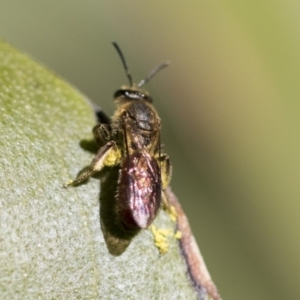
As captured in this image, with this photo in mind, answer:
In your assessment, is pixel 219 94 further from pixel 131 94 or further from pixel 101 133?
pixel 101 133

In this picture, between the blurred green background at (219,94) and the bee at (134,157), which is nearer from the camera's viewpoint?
the bee at (134,157)

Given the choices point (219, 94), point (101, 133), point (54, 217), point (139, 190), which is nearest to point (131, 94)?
point (101, 133)

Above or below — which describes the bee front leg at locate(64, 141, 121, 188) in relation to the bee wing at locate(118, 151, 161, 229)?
below

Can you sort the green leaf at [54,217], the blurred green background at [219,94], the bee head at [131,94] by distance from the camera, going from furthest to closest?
1. the blurred green background at [219,94]
2. the bee head at [131,94]
3. the green leaf at [54,217]

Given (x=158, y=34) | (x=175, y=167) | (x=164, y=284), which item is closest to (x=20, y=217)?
(x=164, y=284)

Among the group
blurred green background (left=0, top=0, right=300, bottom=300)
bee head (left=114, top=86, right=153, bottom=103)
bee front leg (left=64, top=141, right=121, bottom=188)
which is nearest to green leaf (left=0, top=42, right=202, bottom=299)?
bee front leg (left=64, top=141, right=121, bottom=188)

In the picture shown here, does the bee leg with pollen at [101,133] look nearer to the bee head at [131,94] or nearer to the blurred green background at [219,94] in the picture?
the bee head at [131,94]

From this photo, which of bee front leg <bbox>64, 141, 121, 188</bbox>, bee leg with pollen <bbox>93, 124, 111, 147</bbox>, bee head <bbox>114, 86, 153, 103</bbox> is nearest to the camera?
bee front leg <bbox>64, 141, 121, 188</bbox>

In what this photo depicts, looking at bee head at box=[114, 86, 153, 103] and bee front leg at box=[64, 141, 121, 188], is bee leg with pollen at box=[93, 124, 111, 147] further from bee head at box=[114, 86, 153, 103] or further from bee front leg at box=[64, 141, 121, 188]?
bee head at box=[114, 86, 153, 103]

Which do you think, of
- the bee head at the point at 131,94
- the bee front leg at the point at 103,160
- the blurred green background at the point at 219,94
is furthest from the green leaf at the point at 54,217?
the blurred green background at the point at 219,94
